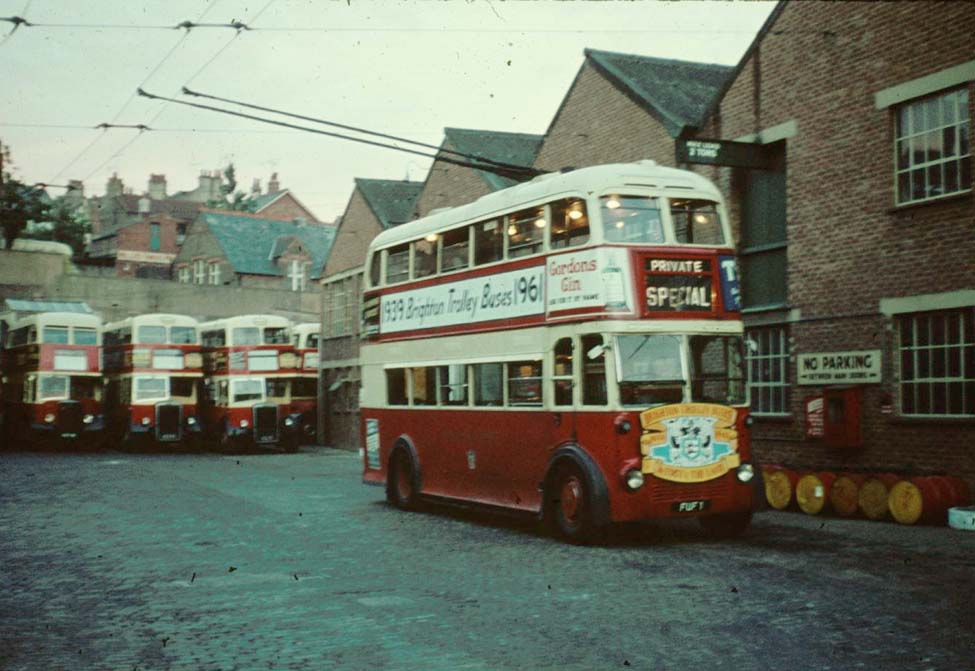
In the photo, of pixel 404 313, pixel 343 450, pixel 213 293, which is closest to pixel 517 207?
pixel 404 313

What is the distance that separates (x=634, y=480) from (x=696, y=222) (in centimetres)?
333

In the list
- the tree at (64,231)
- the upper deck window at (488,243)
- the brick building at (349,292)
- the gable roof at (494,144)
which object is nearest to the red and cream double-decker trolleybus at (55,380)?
the brick building at (349,292)

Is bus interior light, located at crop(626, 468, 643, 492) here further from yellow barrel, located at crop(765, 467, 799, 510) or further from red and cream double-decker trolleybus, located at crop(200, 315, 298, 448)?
red and cream double-decker trolleybus, located at crop(200, 315, 298, 448)

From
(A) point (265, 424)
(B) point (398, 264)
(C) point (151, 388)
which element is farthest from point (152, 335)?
(B) point (398, 264)

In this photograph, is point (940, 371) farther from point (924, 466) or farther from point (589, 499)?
point (589, 499)

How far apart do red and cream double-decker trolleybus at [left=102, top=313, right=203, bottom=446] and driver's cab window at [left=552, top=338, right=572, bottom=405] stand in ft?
87.1

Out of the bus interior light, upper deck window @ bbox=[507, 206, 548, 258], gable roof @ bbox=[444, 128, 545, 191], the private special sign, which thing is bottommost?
the bus interior light

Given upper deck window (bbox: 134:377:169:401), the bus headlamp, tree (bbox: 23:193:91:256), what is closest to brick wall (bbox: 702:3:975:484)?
the bus headlamp

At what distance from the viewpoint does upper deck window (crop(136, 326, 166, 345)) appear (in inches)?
1532

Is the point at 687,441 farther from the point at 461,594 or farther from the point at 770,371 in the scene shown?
the point at 770,371

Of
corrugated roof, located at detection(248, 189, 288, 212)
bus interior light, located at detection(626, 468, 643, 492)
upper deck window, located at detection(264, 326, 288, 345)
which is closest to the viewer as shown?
bus interior light, located at detection(626, 468, 643, 492)

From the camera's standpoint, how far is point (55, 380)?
37875 mm

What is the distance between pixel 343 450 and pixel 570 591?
30.0 meters

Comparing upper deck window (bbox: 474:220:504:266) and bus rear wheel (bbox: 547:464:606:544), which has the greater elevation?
upper deck window (bbox: 474:220:504:266)
